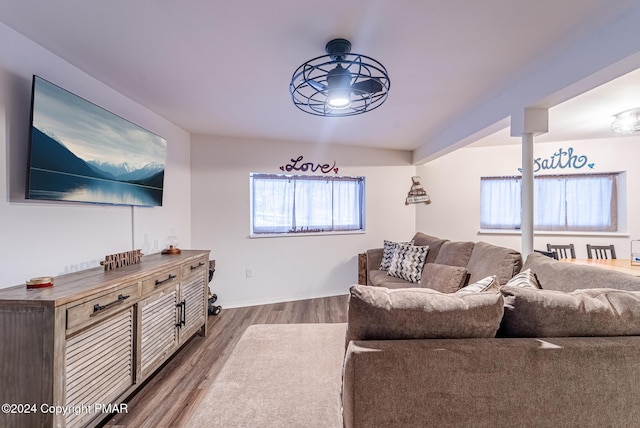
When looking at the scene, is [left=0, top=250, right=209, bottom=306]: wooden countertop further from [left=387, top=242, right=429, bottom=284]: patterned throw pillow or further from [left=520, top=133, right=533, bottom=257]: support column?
[left=520, top=133, right=533, bottom=257]: support column

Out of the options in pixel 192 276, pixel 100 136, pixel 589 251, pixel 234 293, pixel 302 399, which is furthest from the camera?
pixel 234 293

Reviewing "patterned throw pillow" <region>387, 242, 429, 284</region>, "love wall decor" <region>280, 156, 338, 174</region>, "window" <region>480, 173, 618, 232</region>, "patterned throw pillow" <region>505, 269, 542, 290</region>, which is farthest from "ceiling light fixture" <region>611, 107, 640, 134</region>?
"love wall decor" <region>280, 156, 338, 174</region>

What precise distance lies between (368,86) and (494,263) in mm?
1774

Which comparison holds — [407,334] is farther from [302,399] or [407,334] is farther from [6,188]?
[6,188]

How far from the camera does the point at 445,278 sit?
2646 millimetres

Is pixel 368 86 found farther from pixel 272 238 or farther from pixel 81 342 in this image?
pixel 272 238

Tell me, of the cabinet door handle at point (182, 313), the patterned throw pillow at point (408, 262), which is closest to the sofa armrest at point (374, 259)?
the patterned throw pillow at point (408, 262)

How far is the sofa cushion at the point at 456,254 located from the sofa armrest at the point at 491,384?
183 cm

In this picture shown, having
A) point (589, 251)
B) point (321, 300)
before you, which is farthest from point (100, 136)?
point (589, 251)

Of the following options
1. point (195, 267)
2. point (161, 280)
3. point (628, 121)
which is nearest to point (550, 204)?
point (628, 121)

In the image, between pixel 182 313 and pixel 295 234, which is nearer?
pixel 182 313

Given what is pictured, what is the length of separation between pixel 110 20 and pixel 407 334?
7.13 feet

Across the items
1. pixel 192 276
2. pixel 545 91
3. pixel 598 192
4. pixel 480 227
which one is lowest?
pixel 192 276

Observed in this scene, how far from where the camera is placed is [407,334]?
3.72 ft
